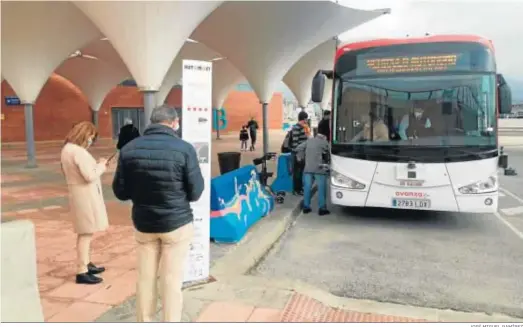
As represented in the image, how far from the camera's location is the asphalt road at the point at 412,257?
15.5ft

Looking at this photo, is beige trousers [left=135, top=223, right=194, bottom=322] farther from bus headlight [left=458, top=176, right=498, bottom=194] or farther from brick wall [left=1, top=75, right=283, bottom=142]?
Result: brick wall [left=1, top=75, right=283, bottom=142]

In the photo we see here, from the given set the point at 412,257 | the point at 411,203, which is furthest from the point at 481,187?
the point at 412,257

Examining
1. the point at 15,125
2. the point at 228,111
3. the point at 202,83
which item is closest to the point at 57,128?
the point at 15,125

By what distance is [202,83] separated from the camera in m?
4.42

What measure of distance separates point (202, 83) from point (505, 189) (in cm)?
990

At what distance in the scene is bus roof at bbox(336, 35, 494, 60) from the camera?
23.4 ft

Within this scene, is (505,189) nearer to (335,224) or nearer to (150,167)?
(335,224)

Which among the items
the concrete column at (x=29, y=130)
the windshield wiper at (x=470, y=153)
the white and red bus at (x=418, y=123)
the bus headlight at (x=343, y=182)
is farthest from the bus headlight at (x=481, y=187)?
the concrete column at (x=29, y=130)

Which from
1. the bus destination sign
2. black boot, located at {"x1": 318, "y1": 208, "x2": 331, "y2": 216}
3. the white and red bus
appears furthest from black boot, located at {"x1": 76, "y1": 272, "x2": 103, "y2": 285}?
the bus destination sign

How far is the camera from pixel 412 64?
7.25m

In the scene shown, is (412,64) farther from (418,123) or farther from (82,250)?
(82,250)

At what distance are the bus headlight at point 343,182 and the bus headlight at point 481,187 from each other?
63.1 inches

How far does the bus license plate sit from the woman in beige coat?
465cm

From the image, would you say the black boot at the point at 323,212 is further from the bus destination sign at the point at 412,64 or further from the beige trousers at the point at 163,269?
the beige trousers at the point at 163,269
